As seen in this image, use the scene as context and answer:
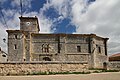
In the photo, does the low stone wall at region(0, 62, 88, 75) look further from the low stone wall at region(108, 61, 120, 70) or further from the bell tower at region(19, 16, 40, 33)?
the bell tower at region(19, 16, 40, 33)

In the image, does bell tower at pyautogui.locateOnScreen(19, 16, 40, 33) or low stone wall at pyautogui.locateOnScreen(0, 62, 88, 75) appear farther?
bell tower at pyautogui.locateOnScreen(19, 16, 40, 33)

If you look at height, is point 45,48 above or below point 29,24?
below

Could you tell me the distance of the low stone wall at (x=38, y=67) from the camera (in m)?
21.0

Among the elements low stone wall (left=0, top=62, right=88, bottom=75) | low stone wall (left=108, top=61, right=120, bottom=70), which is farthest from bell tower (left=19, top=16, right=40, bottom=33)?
low stone wall (left=0, top=62, right=88, bottom=75)

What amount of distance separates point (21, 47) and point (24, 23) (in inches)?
354

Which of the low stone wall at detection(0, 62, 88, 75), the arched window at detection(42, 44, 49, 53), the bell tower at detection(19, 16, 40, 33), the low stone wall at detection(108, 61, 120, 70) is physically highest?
the bell tower at detection(19, 16, 40, 33)

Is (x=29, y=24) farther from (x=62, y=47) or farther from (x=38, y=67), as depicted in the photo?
(x=38, y=67)

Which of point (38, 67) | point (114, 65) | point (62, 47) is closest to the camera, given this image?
point (38, 67)

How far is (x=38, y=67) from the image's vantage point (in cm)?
2145

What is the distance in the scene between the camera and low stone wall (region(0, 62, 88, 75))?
825 inches

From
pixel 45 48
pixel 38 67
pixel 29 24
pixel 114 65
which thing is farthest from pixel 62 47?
pixel 38 67

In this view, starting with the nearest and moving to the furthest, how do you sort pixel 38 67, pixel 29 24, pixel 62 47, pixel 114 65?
pixel 38 67, pixel 114 65, pixel 62 47, pixel 29 24

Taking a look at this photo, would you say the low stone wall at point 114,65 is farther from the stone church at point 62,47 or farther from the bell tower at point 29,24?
the bell tower at point 29,24

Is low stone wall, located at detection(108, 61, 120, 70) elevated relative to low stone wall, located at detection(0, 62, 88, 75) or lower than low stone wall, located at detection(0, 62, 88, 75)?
lower
